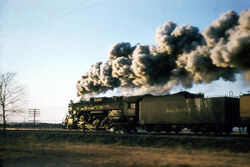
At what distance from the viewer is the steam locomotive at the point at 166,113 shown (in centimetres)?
2073

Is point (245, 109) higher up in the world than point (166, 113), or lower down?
higher up

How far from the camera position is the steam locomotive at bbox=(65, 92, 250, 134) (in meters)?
20.7

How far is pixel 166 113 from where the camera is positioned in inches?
925

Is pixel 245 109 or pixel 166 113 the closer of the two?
pixel 245 109

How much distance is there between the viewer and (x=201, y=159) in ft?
39.4

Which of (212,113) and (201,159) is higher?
(212,113)

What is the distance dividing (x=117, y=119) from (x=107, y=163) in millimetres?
14876

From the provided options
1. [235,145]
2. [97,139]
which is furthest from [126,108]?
[235,145]

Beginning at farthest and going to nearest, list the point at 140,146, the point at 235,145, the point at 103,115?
the point at 103,115, the point at 140,146, the point at 235,145

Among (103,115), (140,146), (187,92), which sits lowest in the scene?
(140,146)

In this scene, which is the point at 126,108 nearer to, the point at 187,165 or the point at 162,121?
the point at 162,121

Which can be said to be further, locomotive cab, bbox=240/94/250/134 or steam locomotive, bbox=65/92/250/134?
steam locomotive, bbox=65/92/250/134

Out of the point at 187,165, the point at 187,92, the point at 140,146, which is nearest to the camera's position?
the point at 187,165

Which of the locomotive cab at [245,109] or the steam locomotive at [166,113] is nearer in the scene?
the locomotive cab at [245,109]
